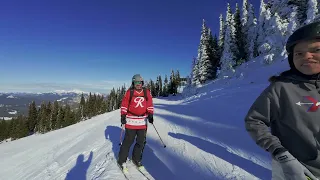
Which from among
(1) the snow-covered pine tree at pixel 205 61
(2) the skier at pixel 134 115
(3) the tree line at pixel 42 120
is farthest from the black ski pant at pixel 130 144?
(3) the tree line at pixel 42 120

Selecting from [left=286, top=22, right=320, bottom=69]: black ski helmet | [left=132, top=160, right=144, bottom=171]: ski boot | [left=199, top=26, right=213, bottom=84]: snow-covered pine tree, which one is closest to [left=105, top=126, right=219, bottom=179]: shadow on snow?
[left=132, top=160, right=144, bottom=171]: ski boot

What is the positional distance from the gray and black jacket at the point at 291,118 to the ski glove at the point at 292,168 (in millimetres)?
84

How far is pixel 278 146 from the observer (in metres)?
1.97

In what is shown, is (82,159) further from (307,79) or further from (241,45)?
(241,45)

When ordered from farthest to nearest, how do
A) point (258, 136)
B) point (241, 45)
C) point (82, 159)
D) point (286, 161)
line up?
point (241, 45) → point (82, 159) → point (258, 136) → point (286, 161)

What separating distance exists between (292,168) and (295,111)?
482 millimetres

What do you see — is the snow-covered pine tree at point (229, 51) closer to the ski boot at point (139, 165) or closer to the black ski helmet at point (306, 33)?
the ski boot at point (139, 165)

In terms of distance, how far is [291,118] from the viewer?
6.84 ft

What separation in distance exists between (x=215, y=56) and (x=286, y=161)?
5697cm

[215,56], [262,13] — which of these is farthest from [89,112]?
[262,13]

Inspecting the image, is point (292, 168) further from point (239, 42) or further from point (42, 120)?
point (42, 120)

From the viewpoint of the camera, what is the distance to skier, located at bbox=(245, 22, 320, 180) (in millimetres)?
2020

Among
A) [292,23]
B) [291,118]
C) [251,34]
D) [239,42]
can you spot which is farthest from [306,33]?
[239,42]

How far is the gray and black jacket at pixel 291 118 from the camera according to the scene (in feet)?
6.66
